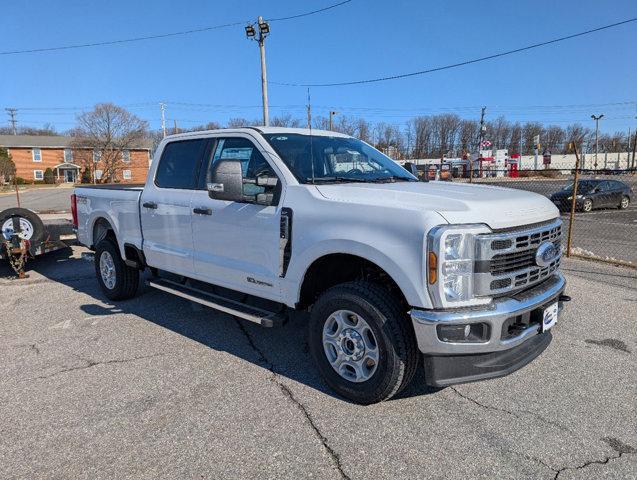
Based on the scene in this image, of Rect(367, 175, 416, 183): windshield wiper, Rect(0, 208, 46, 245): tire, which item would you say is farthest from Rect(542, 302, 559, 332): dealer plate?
Rect(0, 208, 46, 245): tire

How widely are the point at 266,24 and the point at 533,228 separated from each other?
22.6 metres

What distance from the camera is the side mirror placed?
12.2 feet

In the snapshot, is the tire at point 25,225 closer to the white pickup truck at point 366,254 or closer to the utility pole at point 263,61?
the white pickup truck at point 366,254

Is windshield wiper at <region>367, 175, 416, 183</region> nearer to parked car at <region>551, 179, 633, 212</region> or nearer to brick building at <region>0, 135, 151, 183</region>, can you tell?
parked car at <region>551, 179, 633, 212</region>

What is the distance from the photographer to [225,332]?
491 centimetres

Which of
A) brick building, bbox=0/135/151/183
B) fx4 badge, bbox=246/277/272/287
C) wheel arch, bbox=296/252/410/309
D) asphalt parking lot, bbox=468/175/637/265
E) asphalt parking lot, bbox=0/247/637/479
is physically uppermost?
brick building, bbox=0/135/151/183

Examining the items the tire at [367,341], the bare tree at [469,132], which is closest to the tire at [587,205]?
the tire at [367,341]

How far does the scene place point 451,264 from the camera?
2.85m

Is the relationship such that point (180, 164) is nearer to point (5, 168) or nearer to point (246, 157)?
point (246, 157)

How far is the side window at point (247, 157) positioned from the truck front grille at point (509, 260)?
1830mm

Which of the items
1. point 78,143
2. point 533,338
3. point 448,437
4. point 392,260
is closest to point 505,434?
point 448,437

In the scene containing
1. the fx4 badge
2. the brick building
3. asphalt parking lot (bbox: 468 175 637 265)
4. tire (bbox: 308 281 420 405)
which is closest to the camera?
tire (bbox: 308 281 420 405)

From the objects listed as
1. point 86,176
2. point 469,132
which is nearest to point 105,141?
point 86,176

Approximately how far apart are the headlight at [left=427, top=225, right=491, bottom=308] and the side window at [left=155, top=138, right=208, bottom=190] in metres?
2.75
